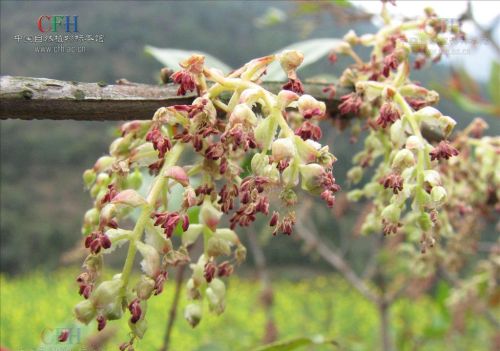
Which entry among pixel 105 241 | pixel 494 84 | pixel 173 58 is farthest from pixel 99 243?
pixel 494 84

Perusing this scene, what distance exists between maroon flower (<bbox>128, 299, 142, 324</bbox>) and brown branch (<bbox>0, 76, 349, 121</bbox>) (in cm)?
19

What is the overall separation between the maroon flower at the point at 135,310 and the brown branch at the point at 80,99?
188mm

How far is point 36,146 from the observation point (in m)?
6.34

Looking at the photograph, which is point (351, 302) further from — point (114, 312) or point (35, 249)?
point (114, 312)

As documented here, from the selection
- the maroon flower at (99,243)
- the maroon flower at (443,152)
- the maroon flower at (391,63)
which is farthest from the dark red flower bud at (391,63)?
the maroon flower at (99,243)

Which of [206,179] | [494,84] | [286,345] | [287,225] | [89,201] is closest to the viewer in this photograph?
[287,225]

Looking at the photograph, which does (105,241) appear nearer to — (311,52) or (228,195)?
(228,195)

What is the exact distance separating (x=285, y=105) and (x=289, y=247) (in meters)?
7.26

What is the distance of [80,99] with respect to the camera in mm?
517

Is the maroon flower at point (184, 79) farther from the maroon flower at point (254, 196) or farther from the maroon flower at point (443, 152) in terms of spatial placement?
the maroon flower at point (443, 152)

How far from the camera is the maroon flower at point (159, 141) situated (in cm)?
47

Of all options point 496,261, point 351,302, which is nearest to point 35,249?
point 351,302

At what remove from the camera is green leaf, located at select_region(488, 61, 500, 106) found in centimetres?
187

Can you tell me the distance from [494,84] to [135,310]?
71.1 inches
